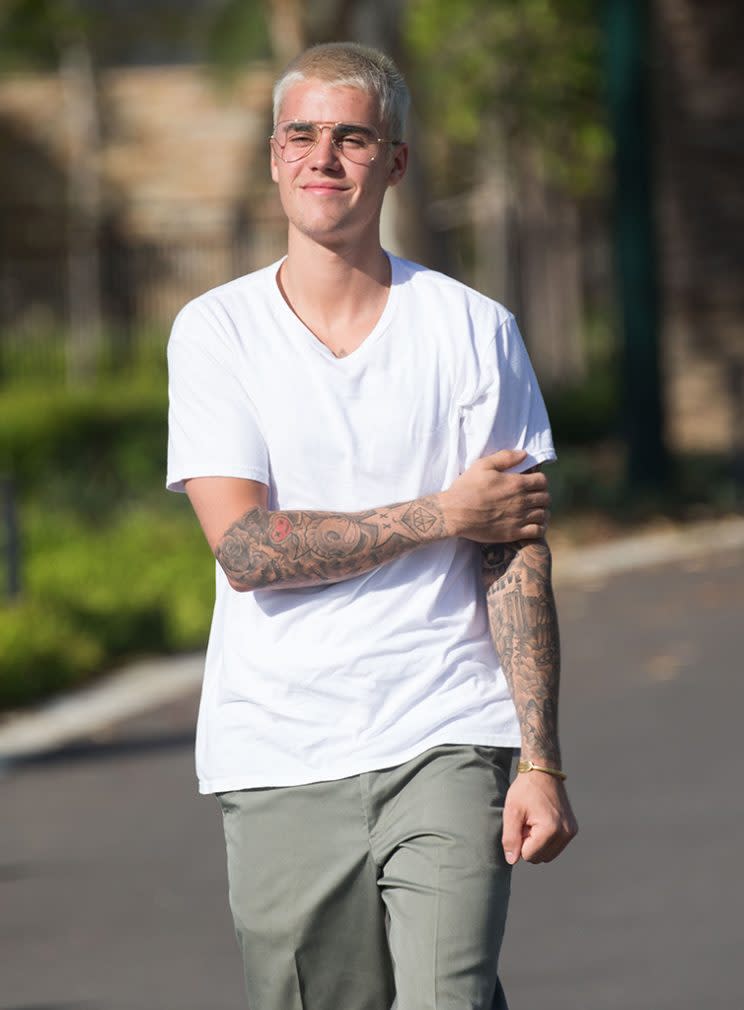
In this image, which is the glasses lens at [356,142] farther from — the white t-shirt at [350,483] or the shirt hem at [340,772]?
the shirt hem at [340,772]

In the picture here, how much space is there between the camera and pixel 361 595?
10.9ft

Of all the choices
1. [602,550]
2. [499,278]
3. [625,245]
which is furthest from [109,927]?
[499,278]

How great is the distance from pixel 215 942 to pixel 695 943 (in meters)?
1.30

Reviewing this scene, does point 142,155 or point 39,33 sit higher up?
point 39,33

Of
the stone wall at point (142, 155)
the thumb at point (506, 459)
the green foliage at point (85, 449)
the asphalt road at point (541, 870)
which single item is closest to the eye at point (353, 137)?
the thumb at point (506, 459)

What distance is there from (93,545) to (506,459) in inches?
426

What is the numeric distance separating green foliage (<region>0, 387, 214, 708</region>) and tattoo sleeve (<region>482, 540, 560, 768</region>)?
631cm

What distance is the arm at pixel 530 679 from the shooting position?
3.28 metres

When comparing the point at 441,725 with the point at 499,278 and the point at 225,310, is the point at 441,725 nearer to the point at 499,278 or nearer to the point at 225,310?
the point at 225,310

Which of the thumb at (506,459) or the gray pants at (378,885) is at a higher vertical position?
the thumb at (506,459)

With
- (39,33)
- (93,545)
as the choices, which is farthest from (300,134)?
(39,33)

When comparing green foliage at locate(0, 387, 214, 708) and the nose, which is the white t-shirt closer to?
the nose

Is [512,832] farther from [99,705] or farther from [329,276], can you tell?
[99,705]

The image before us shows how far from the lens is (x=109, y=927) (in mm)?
6066
